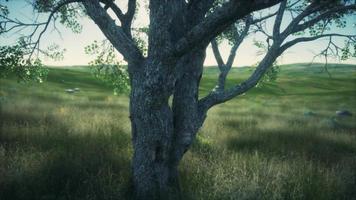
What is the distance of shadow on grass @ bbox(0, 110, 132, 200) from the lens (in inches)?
221

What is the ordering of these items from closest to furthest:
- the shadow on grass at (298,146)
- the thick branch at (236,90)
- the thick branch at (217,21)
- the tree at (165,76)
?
the thick branch at (217,21)
the tree at (165,76)
the thick branch at (236,90)
the shadow on grass at (298,146)

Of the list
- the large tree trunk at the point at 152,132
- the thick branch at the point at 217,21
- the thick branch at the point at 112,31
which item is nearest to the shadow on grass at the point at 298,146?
the large tree trunk at the point at 152,132

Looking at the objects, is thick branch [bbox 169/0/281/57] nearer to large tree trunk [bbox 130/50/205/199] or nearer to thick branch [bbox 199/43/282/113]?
large tree trunk [bbox 130/50/205/199]

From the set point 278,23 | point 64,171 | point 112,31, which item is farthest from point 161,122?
point 278,23

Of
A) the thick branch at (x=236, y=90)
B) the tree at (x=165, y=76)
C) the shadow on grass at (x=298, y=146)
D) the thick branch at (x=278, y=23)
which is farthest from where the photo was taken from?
the shadow on grass at (x=298, y=146)

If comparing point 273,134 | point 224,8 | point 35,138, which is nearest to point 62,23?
point 35,138

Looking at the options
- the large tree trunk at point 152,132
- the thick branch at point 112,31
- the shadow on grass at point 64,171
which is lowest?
the shadow on grass at point 64,171

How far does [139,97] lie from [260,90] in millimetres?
62267

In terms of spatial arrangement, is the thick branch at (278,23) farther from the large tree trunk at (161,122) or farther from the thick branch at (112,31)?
the thick branch at (112,31)

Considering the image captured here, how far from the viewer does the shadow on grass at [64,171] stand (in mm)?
5603

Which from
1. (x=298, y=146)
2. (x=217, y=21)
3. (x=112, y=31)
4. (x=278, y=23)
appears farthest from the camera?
Result: (x=298, y=146)

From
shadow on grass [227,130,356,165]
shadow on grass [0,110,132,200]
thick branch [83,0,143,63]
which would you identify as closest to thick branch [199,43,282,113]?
thick branch [83,0,143,63]

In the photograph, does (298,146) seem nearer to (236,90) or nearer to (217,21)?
(236,90)

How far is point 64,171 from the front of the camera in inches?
251
